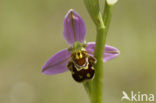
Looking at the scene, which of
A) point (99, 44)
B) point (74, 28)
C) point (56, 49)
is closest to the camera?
point (99, 44)

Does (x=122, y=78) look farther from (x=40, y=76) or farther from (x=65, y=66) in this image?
(x=65, y=66)

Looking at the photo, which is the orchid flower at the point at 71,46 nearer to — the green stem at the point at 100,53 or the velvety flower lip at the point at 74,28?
the velvety flower lip at the point at 74,28

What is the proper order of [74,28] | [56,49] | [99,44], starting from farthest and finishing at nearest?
[56,49], [74,28], [99,44]

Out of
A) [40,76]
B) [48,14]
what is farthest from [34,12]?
[40,76]

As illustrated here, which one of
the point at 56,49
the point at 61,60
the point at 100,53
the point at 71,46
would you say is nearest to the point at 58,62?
the point at 61,60

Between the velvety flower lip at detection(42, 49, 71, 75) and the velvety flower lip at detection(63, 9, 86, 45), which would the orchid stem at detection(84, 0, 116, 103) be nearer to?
the velvety flower lip at detection(63, 9, 86, 45)

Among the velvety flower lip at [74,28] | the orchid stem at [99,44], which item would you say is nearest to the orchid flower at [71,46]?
the velvety flower lip at [74,28]

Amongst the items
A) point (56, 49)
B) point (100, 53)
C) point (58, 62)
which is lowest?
point (56, 49)

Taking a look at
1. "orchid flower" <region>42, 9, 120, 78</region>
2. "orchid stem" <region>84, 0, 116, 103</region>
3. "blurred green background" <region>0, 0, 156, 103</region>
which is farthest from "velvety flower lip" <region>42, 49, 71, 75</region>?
"blurred green background" <region>0, 0, 156, 103</region>

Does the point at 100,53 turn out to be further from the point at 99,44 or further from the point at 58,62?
the point at 58,62
